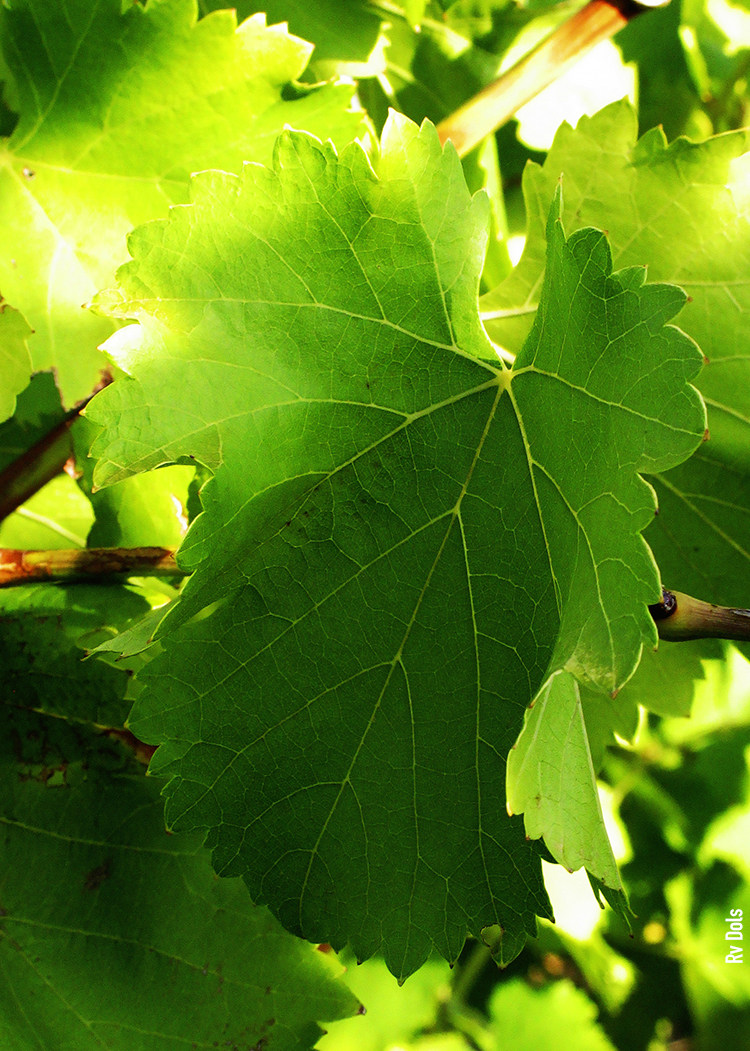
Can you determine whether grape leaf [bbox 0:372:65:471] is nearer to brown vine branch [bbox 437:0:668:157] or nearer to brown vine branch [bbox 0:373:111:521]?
brown vine branch [bbox 0:373:111:521]

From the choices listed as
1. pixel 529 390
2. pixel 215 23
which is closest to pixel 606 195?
Answer: pixel 529 390

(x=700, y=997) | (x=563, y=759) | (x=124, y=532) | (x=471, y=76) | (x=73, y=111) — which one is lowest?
(x=700, y=997)

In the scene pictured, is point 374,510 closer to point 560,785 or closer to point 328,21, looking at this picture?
point 560,785

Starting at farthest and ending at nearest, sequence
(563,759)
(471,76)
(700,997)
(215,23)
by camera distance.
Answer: (700,997), (471,76), (215,23), (563,759)

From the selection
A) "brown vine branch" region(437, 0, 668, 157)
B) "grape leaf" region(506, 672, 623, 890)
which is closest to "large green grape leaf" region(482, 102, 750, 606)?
"brown vine branch" region(437, 0, 668, 157)

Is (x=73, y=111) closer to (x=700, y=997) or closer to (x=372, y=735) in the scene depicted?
(x=372, y=735)

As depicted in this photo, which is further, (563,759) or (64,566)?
(64,566)

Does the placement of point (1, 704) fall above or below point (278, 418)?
below
